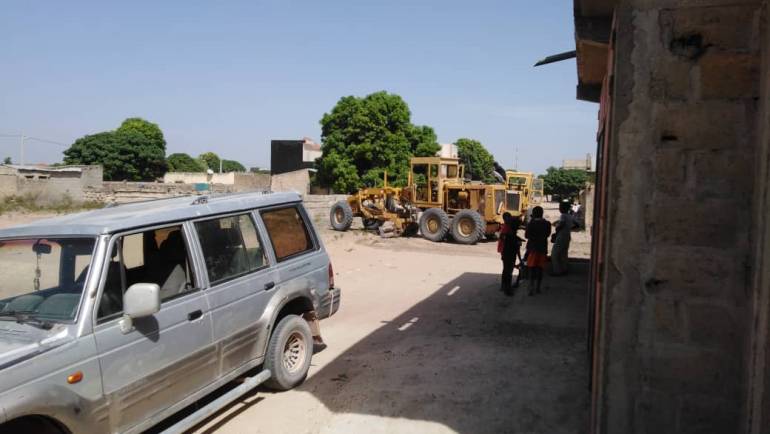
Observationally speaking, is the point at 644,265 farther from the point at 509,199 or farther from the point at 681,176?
the point at 509,199

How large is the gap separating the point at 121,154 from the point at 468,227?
36.3 meters

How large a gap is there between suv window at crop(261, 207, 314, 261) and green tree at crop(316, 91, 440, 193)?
29.5 meters

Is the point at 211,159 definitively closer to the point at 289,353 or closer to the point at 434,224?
the point at 434,224

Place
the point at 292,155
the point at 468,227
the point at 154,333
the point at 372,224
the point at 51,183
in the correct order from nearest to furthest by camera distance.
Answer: the point at 154,333 < the point at 468,227 < the point at 372,224 < the point at 51,183 < the point at 292,155

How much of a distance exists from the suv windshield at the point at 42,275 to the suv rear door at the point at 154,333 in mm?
191

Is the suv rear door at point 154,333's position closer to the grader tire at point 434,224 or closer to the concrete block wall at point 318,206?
the grader tire at point 434,224

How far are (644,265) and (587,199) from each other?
21.3m

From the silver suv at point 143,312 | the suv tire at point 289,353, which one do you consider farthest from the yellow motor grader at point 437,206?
the silver suv at point 143,312

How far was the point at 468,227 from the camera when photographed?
17.3 m

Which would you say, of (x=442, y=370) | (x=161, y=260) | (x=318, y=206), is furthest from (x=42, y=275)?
(x=318, y=206)

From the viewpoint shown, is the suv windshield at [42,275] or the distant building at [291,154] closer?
the suv windshield at [42,275]

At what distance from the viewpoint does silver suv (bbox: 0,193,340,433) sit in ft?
9.63

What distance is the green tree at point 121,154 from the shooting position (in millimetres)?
43375

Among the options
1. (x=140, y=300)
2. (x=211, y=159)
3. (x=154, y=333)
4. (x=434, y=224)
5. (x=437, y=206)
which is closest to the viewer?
(x=140, y=300)
